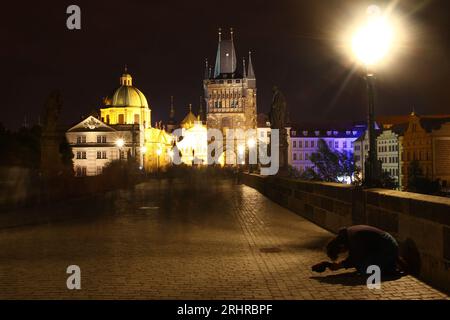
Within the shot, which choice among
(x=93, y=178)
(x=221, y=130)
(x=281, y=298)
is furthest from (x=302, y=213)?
(x=221, y=130)

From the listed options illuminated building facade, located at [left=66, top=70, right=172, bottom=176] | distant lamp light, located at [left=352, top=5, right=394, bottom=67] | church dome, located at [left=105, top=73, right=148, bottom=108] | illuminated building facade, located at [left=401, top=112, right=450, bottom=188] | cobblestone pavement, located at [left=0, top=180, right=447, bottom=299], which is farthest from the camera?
church dome, located at [left=105, top=73, right=148, bottom=108]

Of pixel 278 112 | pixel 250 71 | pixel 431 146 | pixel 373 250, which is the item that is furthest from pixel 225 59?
pixel 373 250

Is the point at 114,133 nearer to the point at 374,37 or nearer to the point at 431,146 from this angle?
the point at 431,146

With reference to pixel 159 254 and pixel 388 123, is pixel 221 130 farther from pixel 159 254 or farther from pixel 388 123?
pixel 159 254

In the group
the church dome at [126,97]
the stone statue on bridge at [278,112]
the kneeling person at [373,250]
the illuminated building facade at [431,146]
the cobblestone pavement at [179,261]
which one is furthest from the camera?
the church dome at [126,97]

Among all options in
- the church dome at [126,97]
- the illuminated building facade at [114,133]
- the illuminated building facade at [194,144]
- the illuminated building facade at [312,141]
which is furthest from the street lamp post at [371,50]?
the illuminated building facade at [194,144]

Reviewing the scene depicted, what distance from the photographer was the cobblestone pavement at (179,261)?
23.7 ft

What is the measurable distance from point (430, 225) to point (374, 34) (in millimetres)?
4484

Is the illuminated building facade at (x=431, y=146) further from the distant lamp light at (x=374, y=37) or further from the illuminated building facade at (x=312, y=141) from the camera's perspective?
the distant lamp light at (x=374, y=37)

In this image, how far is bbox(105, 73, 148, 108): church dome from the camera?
121 metres

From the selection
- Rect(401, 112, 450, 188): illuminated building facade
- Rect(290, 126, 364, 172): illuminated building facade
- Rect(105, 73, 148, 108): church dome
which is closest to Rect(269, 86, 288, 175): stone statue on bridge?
Rect(401, 112, 450, 188): illuminated building facade

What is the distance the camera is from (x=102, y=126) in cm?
11719

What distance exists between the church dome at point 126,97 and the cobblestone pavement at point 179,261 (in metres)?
107

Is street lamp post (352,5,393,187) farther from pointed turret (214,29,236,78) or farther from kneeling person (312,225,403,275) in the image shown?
pointed turret (214,29,236,78)
